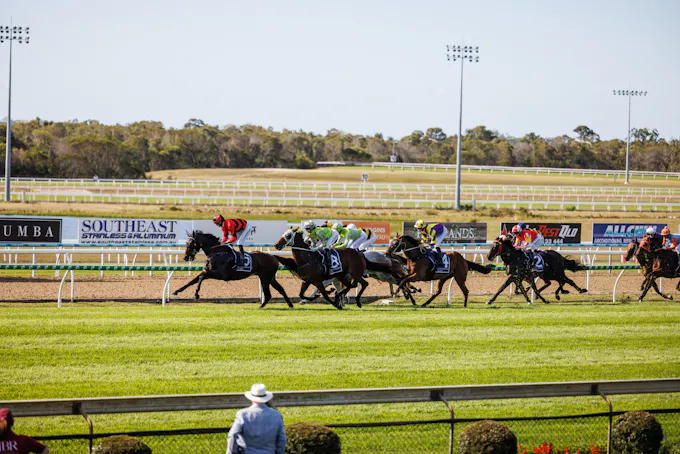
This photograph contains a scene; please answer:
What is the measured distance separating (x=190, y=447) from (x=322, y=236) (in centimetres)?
901

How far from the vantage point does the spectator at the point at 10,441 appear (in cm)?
495

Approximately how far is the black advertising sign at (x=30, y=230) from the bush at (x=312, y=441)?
1614cm

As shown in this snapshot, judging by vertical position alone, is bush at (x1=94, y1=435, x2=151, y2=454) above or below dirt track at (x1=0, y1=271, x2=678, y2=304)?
above

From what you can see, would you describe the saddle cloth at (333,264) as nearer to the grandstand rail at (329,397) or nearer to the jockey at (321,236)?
the jockey at (321,236)

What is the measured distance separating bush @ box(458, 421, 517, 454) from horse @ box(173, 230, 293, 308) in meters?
8.32

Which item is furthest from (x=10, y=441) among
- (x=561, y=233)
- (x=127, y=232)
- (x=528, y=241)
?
(x=561, y=233)

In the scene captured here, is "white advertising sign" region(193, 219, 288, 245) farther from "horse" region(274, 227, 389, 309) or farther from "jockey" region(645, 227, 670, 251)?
"jockey" region(645, 227, 670, 251)

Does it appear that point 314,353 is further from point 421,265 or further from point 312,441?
point 421,265

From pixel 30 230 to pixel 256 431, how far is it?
666 inches

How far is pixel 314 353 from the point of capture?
10180mm

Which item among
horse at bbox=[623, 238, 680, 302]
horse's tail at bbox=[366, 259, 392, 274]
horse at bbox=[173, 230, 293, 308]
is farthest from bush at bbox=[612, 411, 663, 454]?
horse at bbox=[623, 238, 680, 302]

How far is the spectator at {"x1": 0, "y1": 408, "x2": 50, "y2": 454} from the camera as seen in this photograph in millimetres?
4953

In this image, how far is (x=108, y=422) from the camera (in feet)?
24.2

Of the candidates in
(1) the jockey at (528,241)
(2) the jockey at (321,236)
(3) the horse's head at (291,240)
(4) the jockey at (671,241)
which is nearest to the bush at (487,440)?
(3) the horse's head at (291,240)
